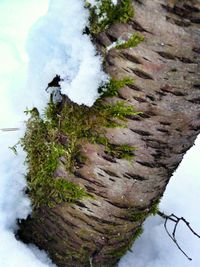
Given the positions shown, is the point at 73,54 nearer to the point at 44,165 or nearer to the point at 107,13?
the point at 107,13

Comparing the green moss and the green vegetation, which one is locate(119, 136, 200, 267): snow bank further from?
the green moss

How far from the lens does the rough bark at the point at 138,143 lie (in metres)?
0.78

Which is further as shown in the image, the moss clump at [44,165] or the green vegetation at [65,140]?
the moss clump at [44,165]

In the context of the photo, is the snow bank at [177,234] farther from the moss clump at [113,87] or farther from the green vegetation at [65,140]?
the moss clump at [113,87]

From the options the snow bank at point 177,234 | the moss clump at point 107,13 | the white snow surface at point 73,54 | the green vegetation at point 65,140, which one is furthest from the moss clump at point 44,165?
the snow bank at point 177,234

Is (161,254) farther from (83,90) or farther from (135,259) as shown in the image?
(83,90)

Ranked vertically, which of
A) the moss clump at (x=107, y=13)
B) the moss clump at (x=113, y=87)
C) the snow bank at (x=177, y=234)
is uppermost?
the moss clump at (x=107, y=13)

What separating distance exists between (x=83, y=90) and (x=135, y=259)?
72cm

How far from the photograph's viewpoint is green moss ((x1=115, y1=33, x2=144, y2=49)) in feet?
2.61

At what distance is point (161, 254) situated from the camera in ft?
4.55

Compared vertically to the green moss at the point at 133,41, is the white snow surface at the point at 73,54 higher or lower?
higher

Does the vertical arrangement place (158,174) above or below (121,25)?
below

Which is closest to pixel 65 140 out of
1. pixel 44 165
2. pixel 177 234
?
pixel 44 165

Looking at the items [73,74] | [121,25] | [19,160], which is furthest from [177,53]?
[19,160]
